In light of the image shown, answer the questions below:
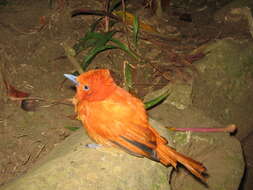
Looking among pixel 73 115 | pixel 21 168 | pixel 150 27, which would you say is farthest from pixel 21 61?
pixel 150 27

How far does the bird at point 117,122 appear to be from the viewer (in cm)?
189

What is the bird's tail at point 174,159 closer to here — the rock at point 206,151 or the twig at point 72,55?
the rock at point 206,151

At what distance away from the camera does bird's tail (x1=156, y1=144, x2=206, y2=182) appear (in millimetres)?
1941

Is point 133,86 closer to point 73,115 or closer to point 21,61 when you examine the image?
point 73,115

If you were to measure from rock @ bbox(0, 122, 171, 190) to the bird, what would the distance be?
0.07 metres

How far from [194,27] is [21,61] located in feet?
8.04

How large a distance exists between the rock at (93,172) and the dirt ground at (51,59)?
73cm

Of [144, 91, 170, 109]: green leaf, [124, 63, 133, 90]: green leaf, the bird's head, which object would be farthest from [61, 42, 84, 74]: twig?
the bird's head

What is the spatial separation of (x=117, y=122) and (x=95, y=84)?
29cm

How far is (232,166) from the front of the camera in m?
2.56

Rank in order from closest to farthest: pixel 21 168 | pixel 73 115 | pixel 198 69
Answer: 1. pixel 21 168
2. pixel 73 115
3. pixel 198 69

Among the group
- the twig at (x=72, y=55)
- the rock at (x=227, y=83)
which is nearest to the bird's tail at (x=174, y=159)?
the rock at (x=227, y=83)

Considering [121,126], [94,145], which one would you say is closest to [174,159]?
[121,126]

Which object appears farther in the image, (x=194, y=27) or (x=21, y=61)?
(x=194, y=27)
